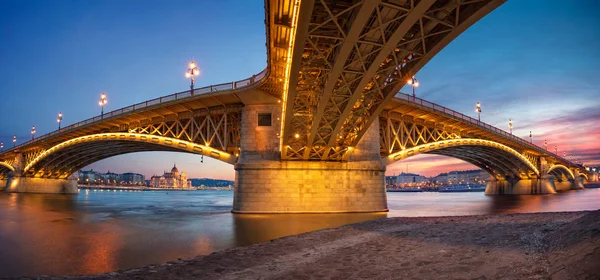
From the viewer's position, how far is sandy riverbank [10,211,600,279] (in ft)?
18.6

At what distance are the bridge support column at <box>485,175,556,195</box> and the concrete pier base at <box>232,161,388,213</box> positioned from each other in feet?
172

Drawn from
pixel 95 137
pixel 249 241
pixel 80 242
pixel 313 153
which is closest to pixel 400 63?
pixel 249 241

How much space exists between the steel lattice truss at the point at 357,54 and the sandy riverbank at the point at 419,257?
6798 millimetres

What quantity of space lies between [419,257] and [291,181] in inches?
750

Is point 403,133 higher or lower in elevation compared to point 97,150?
higher

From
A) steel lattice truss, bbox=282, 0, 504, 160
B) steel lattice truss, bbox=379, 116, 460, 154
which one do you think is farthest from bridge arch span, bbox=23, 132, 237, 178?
steel lattice truss, bbox=379, 116, 460, 154

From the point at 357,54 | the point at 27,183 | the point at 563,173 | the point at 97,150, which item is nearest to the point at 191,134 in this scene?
the point at 357,54

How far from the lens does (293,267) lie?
8234mm

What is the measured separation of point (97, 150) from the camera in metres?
52.2

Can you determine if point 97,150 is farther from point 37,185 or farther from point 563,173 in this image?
point 563,173

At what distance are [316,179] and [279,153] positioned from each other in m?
3.48

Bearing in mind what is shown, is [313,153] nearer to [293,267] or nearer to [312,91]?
[312,91]

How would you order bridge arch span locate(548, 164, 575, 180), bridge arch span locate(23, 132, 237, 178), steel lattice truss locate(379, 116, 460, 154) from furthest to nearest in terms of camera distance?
bridge arch span locate(548, 164, 575, 180), steel lattice truss locate(379, 116, 460, 154), bridge arch span locate(23, 132, 237, 178)

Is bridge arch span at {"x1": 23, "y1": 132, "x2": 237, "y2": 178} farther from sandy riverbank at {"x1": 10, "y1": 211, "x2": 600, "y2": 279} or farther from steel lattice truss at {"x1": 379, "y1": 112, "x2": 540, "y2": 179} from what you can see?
sandy riverbank at {"x1": 10, "y1": 211, "x2": 600, "y2": 279}
